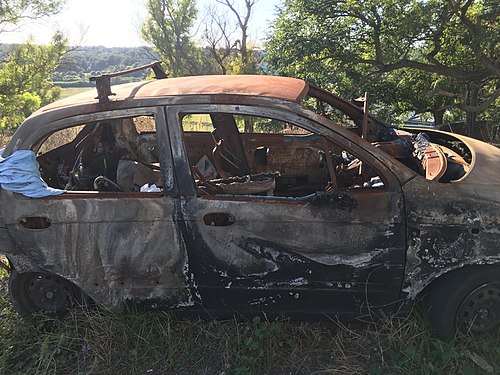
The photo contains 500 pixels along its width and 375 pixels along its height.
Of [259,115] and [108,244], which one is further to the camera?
[108,244]

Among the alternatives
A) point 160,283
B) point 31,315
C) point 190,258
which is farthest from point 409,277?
point 31,315

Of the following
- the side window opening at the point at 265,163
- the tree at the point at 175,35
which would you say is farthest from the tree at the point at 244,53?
the side window opening at the point at 265,163

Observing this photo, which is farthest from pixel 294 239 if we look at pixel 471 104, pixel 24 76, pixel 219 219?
pixel 24 76

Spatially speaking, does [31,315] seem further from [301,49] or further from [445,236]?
[301,49]

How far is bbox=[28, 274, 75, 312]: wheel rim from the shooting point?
2.66 metres

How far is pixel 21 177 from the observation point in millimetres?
2402

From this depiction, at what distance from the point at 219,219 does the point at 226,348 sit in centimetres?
87

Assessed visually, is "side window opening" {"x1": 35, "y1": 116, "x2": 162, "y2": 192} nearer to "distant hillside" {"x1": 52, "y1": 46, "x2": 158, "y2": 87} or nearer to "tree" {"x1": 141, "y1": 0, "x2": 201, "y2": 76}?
"distant hillside" {"x1": 52, "y1": 46, "x2": 158, "y2": 87}

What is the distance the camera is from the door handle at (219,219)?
229cm

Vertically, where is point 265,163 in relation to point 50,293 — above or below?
above

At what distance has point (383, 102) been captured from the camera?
12.0 metres

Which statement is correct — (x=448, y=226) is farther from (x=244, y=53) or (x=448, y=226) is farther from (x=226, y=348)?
(x=244, y=53)

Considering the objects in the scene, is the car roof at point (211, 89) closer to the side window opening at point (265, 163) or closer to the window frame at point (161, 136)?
the window frame at point (161, 136)

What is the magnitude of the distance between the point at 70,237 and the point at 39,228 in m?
0.22
